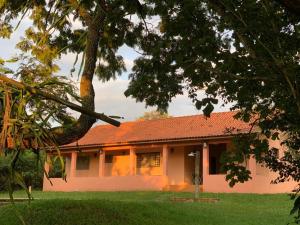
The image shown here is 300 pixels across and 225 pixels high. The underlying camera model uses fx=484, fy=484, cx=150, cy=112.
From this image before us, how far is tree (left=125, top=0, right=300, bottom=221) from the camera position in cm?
543

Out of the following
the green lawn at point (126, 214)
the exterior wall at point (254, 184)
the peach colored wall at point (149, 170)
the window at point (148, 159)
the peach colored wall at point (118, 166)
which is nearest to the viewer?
the green lawn at point (126, 214)

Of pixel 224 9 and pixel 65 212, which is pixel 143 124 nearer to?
pixel 65 212

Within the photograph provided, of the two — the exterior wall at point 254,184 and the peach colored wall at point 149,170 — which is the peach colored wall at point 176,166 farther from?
the exterior wall at point 254,184

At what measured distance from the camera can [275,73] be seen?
5.14 meters

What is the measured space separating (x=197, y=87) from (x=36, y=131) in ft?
16.1

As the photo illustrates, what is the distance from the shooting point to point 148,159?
30.4 metres

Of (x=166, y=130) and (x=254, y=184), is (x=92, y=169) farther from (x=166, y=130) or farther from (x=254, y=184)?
(x=254, y=184)

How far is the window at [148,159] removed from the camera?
3005 centimetres

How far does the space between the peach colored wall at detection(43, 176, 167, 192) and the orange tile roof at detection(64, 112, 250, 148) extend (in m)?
2.24

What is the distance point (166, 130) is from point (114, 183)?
4641 millimetres

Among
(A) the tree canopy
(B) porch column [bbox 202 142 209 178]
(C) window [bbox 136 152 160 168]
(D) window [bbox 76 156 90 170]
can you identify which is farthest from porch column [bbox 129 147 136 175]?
(A) the tree canopy

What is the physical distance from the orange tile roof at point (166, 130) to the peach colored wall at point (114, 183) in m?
2.24

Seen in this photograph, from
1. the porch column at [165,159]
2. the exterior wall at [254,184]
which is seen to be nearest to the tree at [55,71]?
the exterior wall at [254,184]

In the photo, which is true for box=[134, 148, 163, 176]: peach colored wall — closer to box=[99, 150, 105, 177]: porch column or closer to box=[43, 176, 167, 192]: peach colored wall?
box=[43, 176, 167, 192]: peach colored wall
